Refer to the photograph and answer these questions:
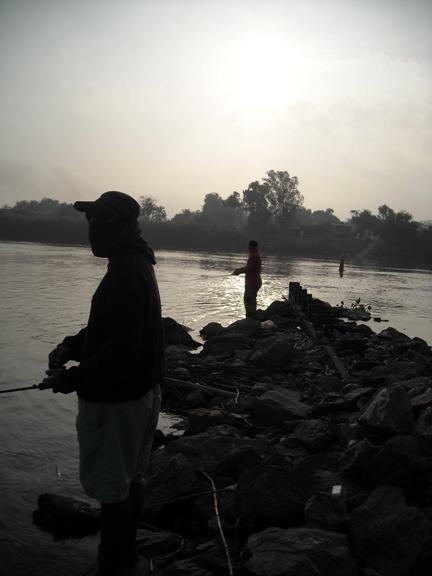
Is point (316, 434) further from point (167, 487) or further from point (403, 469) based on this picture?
point (167, 487)

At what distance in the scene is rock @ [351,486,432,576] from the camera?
11.1ft

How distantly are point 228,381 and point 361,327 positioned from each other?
6337mm

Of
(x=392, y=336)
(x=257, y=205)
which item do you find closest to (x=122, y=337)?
(x=392, y=336)

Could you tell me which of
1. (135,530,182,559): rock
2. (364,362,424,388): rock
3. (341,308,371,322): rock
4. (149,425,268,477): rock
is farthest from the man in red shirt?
(135,530,182,559): rock

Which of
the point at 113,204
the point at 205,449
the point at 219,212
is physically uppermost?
the point at 219,212

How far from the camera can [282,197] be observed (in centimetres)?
10925

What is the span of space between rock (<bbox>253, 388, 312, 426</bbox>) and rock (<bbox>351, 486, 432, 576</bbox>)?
266 cm

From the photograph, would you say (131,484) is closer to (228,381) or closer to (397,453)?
(397,453)

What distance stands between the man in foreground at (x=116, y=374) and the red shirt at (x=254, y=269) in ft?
38.9

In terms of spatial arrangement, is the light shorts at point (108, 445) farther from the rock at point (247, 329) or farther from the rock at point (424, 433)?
the rock at point (247, 329)

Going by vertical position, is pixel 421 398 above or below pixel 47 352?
above

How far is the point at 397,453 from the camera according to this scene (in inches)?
166

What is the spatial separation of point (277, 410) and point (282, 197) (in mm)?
105376

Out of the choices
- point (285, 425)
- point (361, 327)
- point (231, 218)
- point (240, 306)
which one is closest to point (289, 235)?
point (231, 218)
